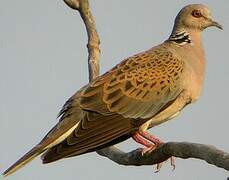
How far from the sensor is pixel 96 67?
7.84m

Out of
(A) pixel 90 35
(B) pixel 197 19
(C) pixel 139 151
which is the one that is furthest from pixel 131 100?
(B) pixel 197 19

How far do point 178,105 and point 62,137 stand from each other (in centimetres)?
152

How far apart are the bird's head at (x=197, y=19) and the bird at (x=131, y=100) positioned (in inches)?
10.5

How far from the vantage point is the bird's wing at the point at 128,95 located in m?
7.03

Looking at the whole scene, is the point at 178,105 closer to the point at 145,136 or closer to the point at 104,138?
the point at 145,136

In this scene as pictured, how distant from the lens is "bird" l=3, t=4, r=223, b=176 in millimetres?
6750

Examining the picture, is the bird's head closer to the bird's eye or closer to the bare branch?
the bird's eye

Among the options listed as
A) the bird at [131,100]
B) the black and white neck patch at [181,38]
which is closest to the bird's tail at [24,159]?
the bird at [131,100]

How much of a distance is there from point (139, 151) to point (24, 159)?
110 centimetres

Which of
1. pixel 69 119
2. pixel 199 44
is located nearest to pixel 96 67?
pixel 69 119

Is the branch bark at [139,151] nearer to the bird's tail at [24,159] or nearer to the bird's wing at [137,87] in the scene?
the bird's wing at [137,87]

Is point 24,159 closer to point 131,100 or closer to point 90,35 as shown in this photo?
point 131,100

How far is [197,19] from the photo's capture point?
8758 mm

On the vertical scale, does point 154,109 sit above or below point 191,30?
below
